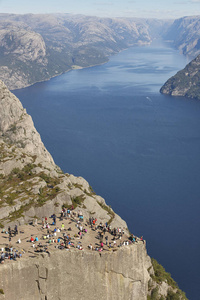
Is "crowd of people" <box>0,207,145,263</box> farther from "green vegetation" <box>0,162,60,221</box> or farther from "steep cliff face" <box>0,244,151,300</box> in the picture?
"green vegetation" <box>0,162,60,221</box>

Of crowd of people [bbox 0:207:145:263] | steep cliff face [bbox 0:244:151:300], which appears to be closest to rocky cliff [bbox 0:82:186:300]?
steep cliff face [bbox 0:244:151:300]

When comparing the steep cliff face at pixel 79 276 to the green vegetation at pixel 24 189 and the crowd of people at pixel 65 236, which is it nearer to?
the crowd of people at pixel 65 236

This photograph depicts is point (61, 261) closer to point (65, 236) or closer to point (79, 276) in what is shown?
point (79, 276)

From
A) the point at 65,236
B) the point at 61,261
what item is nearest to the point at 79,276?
the point at 61,261

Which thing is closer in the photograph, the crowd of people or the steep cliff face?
the steep cliff face

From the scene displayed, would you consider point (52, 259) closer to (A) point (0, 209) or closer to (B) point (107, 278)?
(B) point (107, 278)

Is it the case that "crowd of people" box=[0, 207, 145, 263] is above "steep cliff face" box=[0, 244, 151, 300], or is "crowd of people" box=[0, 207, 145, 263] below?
above
